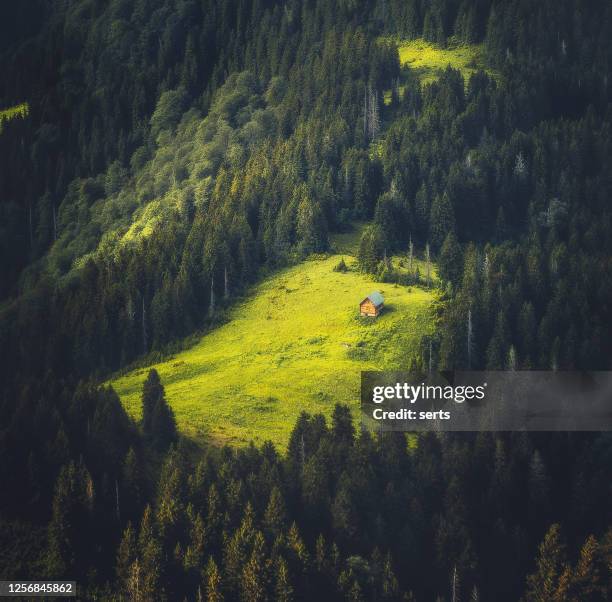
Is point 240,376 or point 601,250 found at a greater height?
point 601,250

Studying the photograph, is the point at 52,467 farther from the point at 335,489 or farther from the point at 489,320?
the point at 489,320

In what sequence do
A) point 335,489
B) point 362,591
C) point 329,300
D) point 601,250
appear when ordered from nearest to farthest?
point 362,591
point 335,489
point 329,300
point 601,250

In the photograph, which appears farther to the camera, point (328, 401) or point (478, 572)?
point (328, 401)

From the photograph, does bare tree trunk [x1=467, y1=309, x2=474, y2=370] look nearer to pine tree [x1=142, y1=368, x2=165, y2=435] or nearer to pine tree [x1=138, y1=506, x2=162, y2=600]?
pine tree [x1=142, y1=368, x2=165, y2=435]

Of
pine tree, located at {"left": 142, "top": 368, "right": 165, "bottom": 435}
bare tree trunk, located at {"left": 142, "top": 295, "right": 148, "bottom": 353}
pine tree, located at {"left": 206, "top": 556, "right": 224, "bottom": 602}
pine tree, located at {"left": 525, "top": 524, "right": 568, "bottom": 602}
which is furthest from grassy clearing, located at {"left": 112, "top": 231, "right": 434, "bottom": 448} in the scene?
pine tree, located at {"left": 525, "top": 524, "right": 568, "bottom": 602}

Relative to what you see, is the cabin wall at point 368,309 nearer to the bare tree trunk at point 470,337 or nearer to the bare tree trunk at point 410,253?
the bare tree trunk at point 470,337

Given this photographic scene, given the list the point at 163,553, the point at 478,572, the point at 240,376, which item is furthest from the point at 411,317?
the point at 163,553
